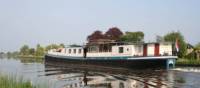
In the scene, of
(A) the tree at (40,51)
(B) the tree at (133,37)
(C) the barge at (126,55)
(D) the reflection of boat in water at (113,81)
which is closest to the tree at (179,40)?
(B) the tree at (133,37)

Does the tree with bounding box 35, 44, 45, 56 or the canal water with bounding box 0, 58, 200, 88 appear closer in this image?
the canal water with bounding box 0, 58, 200, 88

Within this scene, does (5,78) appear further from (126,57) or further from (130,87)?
(126,57)

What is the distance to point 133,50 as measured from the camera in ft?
139

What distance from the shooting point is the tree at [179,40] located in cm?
6366

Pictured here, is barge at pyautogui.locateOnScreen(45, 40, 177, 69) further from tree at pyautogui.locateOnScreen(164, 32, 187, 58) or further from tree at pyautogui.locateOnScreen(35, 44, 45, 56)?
tree at pyautogui.locateOnScreen(35, 44, 45, 56)

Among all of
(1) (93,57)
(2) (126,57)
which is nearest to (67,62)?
(1) (93,57)

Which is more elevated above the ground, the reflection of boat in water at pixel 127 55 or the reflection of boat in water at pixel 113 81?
the reflection of boat in water at pixel 127 55

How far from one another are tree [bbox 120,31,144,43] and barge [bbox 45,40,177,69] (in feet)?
79.9

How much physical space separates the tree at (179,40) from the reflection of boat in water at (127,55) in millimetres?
18930

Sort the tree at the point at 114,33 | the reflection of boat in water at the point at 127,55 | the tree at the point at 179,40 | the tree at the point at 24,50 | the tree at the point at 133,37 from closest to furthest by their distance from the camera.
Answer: the reflection of boat in water at the point at 127,55, the tree at the point at 179,40, the tree at the point at 133,37, the tree at the point at 114,33, the tree at the point at 24,50

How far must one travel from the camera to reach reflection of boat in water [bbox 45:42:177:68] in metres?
39.8

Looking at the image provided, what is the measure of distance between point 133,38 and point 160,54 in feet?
117

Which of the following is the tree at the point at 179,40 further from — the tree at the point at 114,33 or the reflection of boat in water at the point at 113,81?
the reflection of boat in water at the point at 113,81

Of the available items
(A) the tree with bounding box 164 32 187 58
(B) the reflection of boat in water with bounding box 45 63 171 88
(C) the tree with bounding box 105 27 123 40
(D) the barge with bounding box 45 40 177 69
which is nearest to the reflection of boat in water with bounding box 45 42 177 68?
→ (D) the barge with bounding box 45 40 177 69
